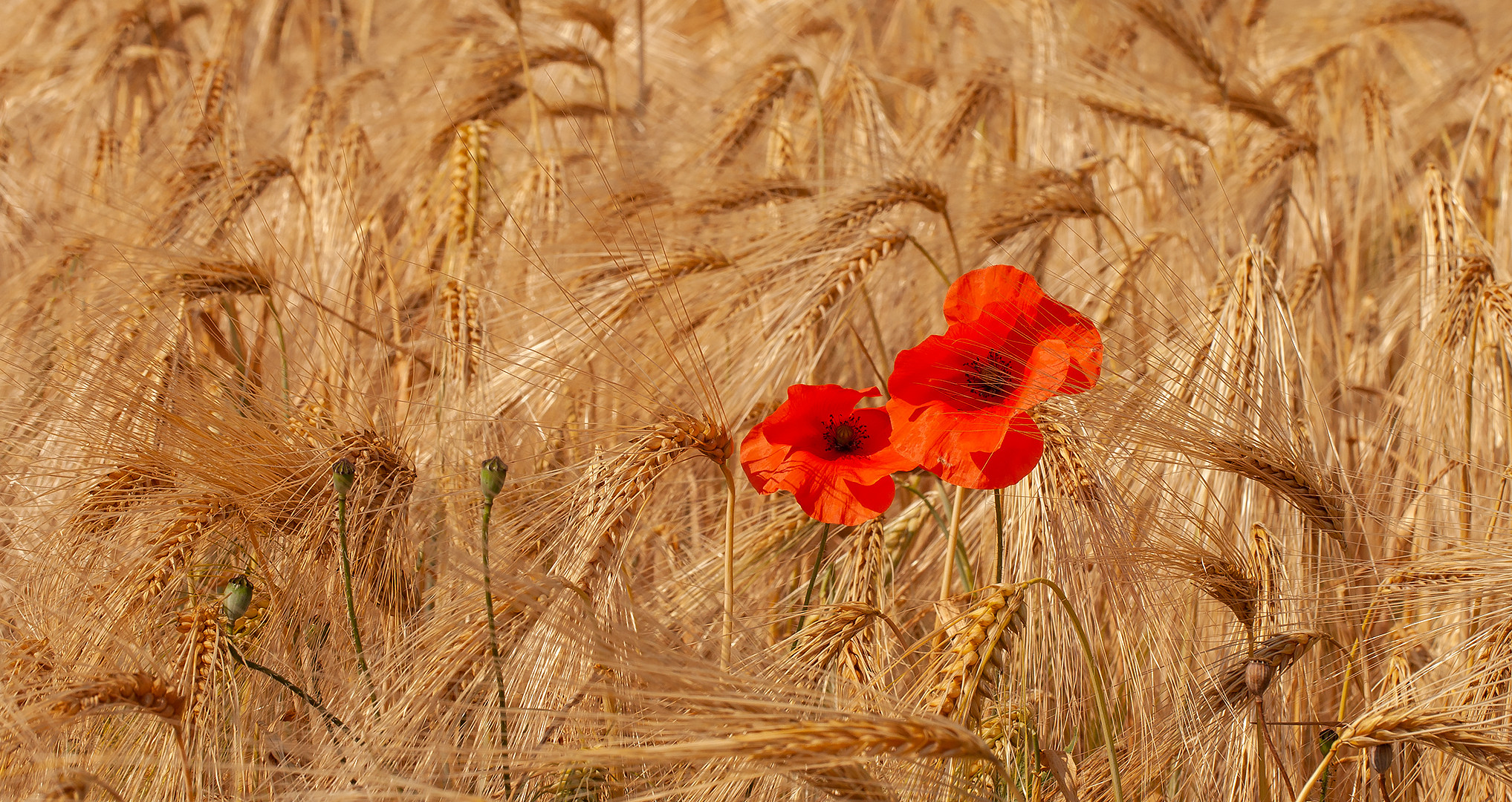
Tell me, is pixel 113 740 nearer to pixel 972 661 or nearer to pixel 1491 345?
pixel 972 661

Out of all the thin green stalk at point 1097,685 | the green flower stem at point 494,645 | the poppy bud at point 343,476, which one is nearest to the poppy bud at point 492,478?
the green flower stem at point 494,645

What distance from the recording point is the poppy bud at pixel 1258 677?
90 centimetres

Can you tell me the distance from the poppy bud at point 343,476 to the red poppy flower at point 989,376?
1.71 ft

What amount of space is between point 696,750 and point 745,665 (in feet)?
1.01

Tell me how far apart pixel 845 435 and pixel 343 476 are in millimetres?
507

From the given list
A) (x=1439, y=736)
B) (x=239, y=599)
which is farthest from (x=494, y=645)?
(x=1439, y=736)

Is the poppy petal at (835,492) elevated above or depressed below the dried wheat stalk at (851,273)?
below

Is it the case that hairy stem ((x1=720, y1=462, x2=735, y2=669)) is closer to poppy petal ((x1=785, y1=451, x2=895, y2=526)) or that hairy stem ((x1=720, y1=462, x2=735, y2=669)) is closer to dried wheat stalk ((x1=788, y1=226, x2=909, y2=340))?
poppy petal ((x1=785, y1=451, x2=895, y2=526))

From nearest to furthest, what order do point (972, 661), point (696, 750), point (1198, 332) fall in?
point (696, 750), point (972, 661), point (1198, 332)

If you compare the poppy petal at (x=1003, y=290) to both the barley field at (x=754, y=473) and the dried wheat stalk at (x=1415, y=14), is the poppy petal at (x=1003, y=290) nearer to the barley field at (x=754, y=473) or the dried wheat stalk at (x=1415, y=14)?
the barley field at (x=754, y=473)

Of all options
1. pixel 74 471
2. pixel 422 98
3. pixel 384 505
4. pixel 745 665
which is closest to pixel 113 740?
pixel 74 471

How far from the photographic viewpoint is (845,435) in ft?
3.73

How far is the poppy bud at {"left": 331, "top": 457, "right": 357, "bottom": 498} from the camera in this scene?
1.00 m

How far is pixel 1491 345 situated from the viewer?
1.46 meters
